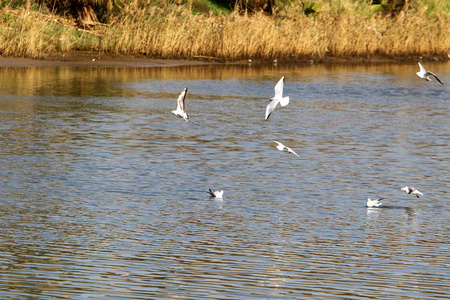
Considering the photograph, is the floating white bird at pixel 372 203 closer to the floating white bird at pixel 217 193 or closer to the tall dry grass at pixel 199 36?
the floating white bird at pixel 217 193

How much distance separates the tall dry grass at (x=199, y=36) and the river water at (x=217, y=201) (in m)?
6.78

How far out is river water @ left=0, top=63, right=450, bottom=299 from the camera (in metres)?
6.62

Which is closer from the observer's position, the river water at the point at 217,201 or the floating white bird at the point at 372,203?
the river water at the point at 217,201

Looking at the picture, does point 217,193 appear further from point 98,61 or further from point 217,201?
point 98,61

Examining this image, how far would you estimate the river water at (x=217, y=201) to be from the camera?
6.62 meters

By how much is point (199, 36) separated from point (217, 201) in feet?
70.5

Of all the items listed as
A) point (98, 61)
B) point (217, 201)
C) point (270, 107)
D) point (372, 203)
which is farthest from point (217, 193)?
point (98, 61)

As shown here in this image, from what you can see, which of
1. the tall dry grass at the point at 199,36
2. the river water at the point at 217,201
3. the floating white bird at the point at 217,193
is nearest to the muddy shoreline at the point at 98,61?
the tall dry grass at the point at 199,36

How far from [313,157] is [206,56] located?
18.7m

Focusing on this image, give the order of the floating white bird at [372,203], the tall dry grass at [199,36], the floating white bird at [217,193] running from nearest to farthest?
the floating white bird at [372,203]
the floating white bird at [217,193]
the tall dry grass at [199,36]

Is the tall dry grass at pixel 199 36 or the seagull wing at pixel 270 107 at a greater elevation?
the seagull wing at pixel 270 107

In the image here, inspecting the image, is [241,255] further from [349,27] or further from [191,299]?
[349,27]

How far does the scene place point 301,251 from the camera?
25.0 ft

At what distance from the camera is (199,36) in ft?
102
